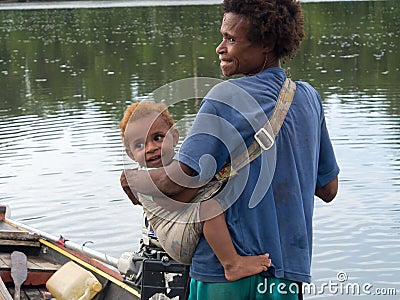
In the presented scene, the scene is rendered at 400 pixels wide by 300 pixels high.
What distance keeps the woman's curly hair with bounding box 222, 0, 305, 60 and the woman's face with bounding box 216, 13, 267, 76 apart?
0.05 ft

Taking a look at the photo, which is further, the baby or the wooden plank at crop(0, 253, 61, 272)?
the wooden plank at crop(0, 253, 61, 272)

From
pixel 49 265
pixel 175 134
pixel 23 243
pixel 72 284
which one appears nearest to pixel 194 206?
pixel 175 134

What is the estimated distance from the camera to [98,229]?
24.0 ft

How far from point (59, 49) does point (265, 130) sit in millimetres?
19721

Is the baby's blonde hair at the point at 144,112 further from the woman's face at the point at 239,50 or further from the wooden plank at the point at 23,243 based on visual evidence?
the wooden plank at the point at 23,243

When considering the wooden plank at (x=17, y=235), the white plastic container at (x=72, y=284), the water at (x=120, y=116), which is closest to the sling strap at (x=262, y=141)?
the white plastic container at (x=72, y=284)

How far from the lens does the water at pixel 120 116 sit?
693 centimetres

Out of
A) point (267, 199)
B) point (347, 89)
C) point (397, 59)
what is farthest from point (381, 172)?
point (397, 59)

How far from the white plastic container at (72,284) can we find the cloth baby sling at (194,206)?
245 centimetres

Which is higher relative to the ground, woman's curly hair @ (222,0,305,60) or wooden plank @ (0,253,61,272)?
woman's curly hair @ (222,0,305,60)

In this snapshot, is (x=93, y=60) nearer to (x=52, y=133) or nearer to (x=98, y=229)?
(x=52, y=133)

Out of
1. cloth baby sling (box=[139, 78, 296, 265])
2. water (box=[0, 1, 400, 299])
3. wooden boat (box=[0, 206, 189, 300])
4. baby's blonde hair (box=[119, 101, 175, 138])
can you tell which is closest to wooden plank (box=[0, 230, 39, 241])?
wooden boat (box=[0, 206, 189, 300])

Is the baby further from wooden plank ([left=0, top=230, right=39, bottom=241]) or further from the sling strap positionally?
wooden plank ([left=0, top=230, right=39, bottom=241])

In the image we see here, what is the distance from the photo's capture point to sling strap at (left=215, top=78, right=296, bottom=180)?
2.11 m
